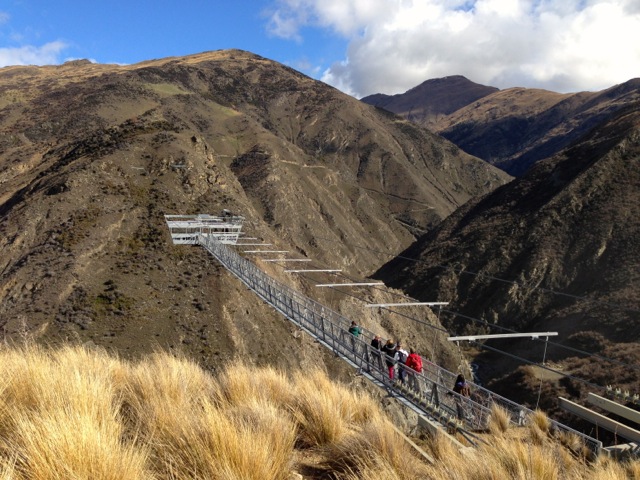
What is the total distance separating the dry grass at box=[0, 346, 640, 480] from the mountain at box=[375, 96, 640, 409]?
112 ft

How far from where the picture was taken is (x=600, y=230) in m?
56.6

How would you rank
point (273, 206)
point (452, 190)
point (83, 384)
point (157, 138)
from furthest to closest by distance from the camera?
point (452, 190) < point (273, 206) < point (157, 138) < point (83, 384)

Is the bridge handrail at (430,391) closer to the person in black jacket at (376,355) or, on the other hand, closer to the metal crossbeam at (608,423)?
the person in black jacket at (376,355)

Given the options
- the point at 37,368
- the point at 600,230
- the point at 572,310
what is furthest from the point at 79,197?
the point at 600,230

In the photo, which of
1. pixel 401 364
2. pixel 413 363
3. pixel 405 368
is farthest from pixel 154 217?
pixel 401 364

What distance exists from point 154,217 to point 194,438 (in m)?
38.2

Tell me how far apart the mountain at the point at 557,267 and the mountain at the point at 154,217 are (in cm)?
1283

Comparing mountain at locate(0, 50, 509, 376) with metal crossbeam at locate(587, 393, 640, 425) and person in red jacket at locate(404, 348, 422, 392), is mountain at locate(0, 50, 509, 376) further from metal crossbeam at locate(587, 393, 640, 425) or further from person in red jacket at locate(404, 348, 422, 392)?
metal crossbeam at locate(587, 393, 640, 425)

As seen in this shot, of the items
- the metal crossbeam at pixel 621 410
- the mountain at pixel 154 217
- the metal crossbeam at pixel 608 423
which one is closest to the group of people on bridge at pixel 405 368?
the metal crossbeam at pixel 608 423

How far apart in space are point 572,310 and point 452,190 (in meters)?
109

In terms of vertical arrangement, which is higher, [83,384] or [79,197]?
[79,197]

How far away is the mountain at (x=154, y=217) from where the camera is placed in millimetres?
28250

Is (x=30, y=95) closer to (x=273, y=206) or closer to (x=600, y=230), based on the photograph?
(x=273, y=206)

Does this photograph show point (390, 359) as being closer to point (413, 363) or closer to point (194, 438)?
point (413, 363)
